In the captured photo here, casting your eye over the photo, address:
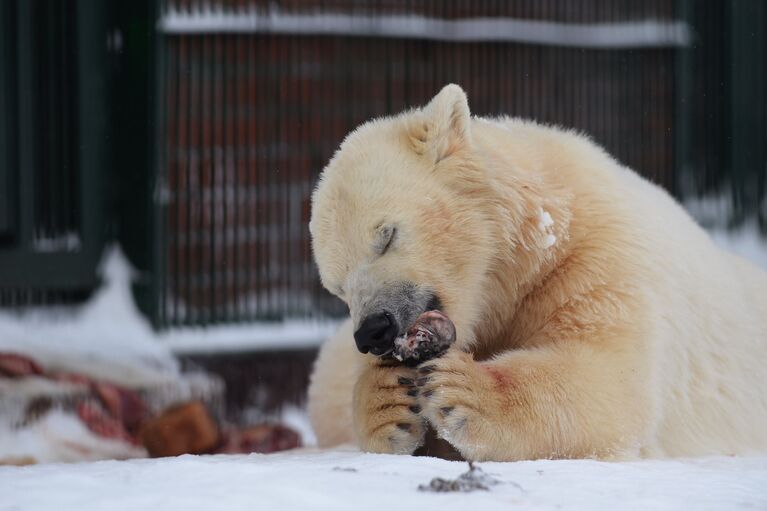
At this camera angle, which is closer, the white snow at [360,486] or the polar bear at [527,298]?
the white snow at [360,486]

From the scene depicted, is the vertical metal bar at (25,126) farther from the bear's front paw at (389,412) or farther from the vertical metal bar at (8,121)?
the bear's front paw at (389,412)

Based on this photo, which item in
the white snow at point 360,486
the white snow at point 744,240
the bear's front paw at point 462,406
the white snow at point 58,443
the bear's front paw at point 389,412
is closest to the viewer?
the white snow at point 360,486

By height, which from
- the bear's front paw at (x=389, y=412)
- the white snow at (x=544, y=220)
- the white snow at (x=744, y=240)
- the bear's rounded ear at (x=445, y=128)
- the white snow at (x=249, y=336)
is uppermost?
the bear's rounded ear at (x=445, y=128)

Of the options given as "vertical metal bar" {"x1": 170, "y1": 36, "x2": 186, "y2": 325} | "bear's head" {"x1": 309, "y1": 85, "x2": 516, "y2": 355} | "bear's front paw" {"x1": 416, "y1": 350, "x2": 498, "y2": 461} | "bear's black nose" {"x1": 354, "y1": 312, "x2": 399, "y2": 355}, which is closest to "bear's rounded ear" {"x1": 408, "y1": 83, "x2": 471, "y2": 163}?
"bear's head" {"x1": 309, "y1": 85, "x2": 516, "y2": 355}

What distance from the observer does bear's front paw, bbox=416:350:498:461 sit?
302 centimetres

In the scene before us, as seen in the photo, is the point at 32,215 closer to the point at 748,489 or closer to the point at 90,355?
the point at 90,355

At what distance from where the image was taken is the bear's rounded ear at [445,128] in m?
3.54

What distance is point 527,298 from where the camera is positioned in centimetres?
355

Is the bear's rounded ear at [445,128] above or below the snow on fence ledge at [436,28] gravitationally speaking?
below

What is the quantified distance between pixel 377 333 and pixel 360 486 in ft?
2.42

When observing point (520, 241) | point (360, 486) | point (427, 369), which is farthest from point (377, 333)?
point (360, 486)

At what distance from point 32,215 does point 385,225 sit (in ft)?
9.93

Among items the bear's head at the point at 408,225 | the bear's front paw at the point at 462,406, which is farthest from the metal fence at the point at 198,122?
the bear's front paw at the point at 462,406

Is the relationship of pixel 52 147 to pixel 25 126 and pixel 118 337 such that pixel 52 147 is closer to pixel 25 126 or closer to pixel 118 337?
pixel 25 126
